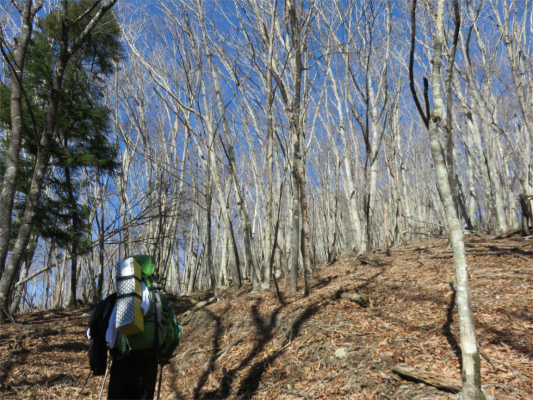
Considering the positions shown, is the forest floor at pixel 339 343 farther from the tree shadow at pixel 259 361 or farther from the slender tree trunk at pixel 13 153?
the slender tree trunk at pixel 13 153

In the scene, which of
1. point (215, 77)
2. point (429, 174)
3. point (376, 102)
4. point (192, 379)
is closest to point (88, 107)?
point (215, 77)

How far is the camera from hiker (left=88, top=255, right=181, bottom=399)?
7.80 feet

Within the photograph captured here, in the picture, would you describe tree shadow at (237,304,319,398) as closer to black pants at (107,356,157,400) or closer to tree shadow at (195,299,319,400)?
tree shadow at (195,299,319,400)

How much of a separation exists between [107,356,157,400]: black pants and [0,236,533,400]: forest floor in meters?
0.68

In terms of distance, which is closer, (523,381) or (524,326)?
(523,381)

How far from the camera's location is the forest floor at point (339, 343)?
9.66 ft

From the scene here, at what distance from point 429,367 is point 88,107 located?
916cm

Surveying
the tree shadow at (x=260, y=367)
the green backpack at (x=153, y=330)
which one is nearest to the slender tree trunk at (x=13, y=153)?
the green backpack at (x=153, y=330)

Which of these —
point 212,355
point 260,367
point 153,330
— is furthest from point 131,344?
point 212,355

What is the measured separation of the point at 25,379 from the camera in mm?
4121

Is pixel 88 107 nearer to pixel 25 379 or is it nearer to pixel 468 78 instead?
pixel 25 379

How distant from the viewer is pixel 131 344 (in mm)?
2416

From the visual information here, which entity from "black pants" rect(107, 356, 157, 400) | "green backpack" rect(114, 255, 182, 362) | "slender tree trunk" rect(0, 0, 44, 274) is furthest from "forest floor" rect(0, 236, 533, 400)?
"slender tree trunk" rect(0, 0, 44, 274)

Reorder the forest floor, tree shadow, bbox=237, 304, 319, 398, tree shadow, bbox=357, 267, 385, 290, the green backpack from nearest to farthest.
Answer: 1. the green backpack
2. the forest floor
3. tree shadow, bbox=237, 304, 319, 398
4. tree shadow, bbox=357, 267, 385, 290
